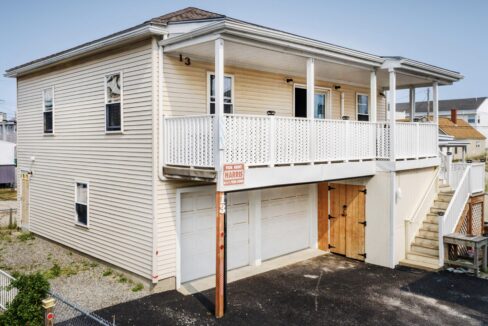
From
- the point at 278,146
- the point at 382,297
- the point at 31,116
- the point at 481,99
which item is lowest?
the point at 382,297

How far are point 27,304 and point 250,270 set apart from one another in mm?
5988

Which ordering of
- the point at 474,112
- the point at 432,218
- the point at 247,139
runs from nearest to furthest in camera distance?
the point at 247,139, the point at 432,218, the point at 474,112

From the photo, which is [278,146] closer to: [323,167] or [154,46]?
[323,167]

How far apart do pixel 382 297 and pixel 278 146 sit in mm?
4302

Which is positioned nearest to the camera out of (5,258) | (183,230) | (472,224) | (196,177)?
(196,177)

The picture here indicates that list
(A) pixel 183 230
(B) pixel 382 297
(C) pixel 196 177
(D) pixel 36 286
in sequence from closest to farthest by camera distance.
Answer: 1. (D) pixel 36 286
2. (C) pixel 196 177
3. (B) pixel 382 297
4. (A) pixel 183 230

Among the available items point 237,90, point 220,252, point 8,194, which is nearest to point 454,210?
point 237,90

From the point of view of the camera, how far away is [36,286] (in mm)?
7250

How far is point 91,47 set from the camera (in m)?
11.1

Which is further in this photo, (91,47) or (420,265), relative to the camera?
(420,265)

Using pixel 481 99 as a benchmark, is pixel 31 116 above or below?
below

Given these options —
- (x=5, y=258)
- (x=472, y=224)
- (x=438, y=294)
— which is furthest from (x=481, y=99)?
(x=5, y=258)

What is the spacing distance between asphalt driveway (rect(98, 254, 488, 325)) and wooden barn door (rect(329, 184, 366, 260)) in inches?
46.7

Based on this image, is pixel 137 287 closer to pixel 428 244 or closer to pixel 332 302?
pixel 332 302
